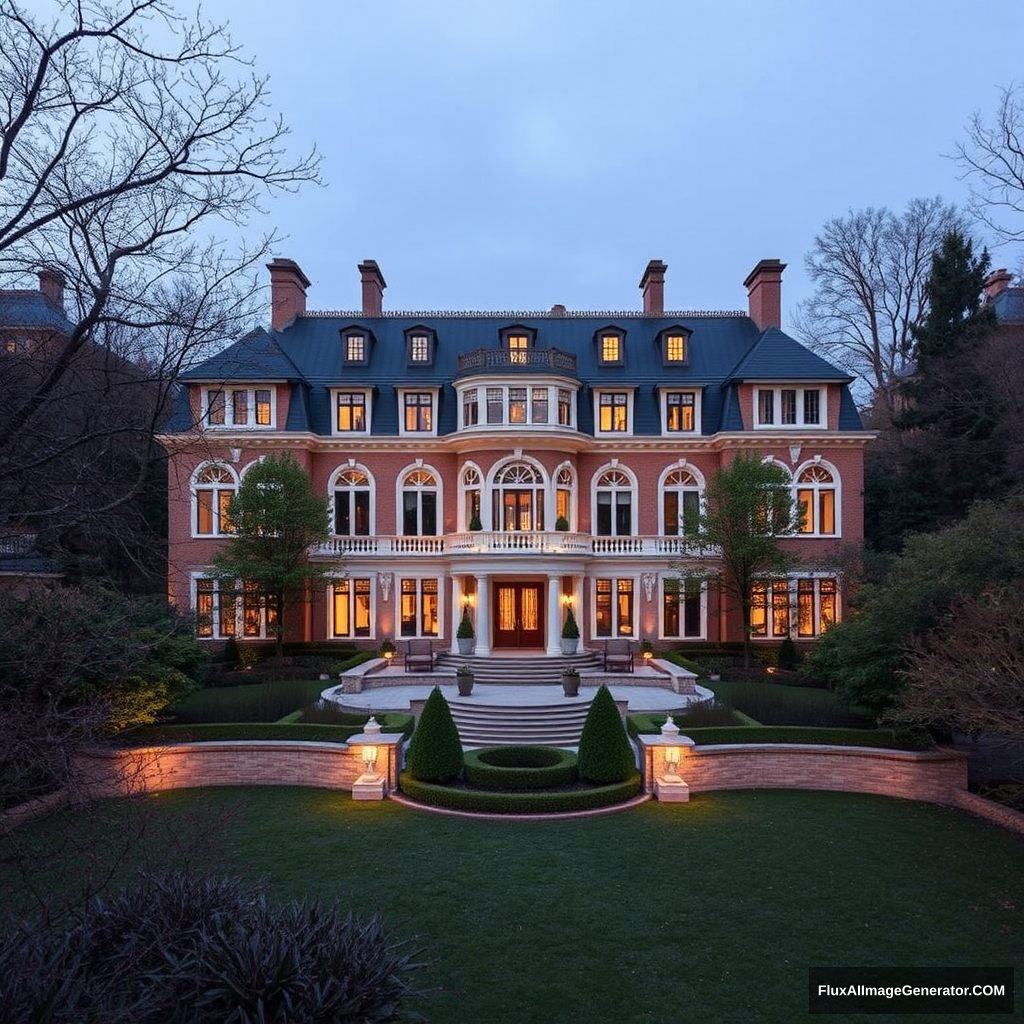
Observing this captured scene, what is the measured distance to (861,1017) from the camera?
6469 millimetres

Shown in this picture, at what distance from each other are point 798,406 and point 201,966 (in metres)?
26.9

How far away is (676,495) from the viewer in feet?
91.1

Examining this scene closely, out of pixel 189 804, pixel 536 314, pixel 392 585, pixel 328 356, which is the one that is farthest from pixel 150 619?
pixel 536 314

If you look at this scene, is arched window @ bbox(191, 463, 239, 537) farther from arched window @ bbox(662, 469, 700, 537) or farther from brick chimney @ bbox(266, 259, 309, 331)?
arched window @ bbox(662, 469, 700, 537)

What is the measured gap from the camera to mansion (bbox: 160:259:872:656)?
2606 centimetres

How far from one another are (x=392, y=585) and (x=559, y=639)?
705 cm

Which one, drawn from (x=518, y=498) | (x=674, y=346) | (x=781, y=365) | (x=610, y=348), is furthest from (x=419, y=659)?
(x=781, y=365)

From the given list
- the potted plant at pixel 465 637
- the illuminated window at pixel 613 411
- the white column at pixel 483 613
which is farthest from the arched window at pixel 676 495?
the potted plant at pixel 465 637

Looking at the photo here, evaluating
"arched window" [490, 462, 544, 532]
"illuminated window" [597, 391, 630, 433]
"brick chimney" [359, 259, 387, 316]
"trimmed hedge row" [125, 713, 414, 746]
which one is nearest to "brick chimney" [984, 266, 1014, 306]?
"illuminated window" [597, 391, 630, 433]

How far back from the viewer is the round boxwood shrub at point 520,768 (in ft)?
42.2

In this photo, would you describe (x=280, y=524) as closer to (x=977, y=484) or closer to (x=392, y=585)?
(x=392, y=585)

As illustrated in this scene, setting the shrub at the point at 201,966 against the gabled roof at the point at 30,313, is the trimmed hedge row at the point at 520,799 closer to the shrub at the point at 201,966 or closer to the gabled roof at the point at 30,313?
the shrub at the point at 201,966

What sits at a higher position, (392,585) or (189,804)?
(392,585)

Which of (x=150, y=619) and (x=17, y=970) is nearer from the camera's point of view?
(x=17, y=970)
